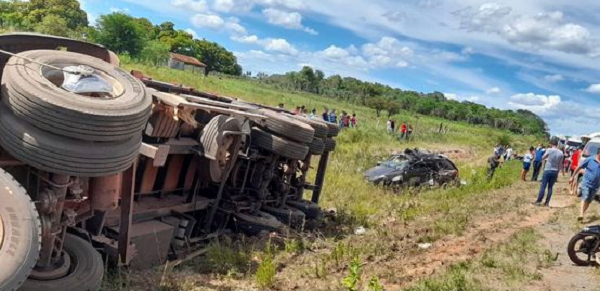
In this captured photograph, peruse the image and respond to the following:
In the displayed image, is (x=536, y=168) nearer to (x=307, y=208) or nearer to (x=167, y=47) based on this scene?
(x=307, y=208)

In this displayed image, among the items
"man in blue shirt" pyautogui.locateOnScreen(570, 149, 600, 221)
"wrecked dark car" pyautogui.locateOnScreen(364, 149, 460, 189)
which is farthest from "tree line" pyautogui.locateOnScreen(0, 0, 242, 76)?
"man in blue shirt" pyautogui.locateOnScreen(570, 149, 600, 221)

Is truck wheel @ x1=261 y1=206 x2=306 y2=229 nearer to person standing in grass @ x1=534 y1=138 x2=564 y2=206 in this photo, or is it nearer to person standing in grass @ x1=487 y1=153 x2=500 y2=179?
person standing in grass @ x1=534 y1=138 x2=564 y2=206

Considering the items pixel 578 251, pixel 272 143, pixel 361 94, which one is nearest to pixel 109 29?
pixel 361 94

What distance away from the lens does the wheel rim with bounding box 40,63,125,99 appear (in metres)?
4.57

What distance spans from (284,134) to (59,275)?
14.4ft

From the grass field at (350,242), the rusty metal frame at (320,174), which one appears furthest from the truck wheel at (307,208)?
the rusty metal frame at (320,174)

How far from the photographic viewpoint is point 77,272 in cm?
456

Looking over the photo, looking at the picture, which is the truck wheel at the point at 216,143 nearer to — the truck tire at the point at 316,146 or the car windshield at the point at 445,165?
the truck tire at the point at 316,146

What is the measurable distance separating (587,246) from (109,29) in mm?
62601

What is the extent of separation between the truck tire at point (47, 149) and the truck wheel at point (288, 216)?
488 centimetres

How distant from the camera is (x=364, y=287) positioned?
621cm

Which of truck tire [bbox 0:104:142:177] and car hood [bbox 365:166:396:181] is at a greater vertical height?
truck tire [bbox 0:104:142:177]

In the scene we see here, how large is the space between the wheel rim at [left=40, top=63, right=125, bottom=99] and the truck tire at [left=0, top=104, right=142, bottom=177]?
49cm

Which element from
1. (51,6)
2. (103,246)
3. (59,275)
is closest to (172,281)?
(103,246)
